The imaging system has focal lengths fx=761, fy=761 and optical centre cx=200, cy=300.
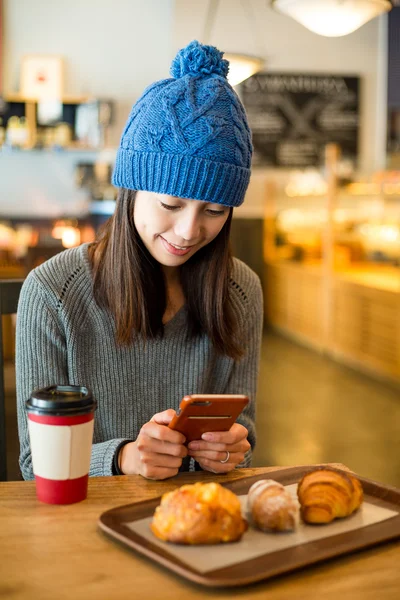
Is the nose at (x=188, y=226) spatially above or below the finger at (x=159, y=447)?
above

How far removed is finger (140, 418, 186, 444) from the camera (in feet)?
4.08

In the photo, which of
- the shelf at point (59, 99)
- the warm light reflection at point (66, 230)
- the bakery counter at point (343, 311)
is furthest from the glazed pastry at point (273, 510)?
the shelf at point (59, 99)

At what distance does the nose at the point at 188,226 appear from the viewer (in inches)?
57.3

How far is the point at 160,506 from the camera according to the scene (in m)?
1.00

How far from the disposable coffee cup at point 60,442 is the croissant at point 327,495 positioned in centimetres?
32

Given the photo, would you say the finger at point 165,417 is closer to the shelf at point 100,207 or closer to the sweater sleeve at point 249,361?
the sweater sleeve at point 249,361

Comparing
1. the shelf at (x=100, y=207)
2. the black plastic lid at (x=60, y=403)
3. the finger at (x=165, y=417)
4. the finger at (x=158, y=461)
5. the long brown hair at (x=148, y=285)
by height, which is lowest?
the finger at (x=158, y=461)

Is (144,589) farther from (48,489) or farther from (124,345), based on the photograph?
(124,345)

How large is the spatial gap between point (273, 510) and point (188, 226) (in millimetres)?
633

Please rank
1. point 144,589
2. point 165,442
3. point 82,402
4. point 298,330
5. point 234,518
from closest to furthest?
point 144,589 → point 234,518 → point 82,402 → point 165,442 → point 298,330

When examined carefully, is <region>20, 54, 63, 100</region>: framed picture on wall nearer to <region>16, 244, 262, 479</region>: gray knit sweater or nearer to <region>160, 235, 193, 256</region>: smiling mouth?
<region>16, 244, 262, 479</region>: gray knit sweater

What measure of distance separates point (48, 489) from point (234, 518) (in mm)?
306

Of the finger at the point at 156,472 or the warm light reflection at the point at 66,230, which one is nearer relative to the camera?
the finger at the point at 156,472

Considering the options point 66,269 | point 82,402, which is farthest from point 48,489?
point 66,269
